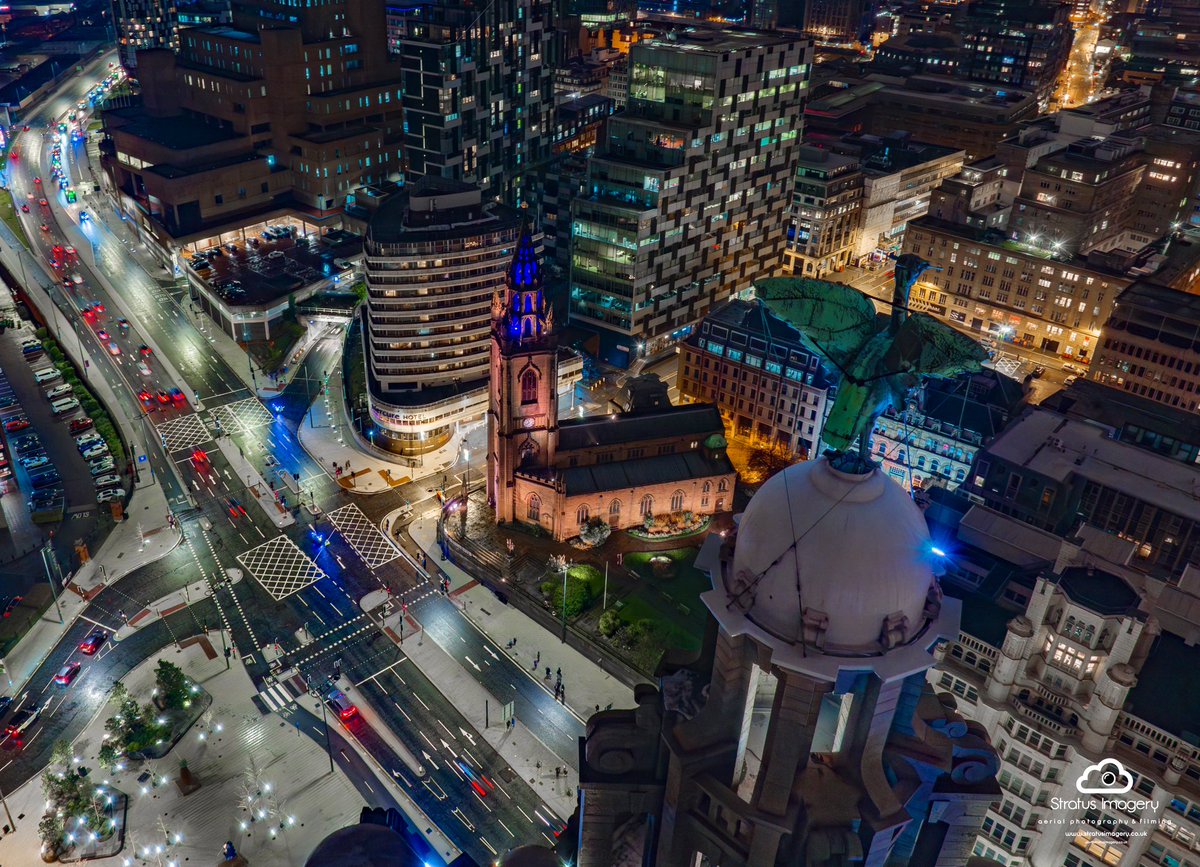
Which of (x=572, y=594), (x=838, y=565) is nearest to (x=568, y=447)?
(x=572, y=594)

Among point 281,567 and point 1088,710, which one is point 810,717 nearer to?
point 1088,710

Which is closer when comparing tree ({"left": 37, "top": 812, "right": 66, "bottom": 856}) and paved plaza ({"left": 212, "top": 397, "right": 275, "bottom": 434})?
tree ({"left": 37, "top": 812, "right": 66, "bottom": 856})

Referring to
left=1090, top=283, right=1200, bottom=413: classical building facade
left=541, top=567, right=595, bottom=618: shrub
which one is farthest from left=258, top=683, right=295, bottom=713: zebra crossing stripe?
left=1090, top=283, right=1200, bottom=413: classical building facade

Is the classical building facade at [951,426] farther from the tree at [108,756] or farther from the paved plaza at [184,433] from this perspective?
the paved plaza at [184,433]

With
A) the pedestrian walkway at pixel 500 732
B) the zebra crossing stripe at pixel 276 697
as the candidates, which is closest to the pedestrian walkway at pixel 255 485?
the zebra crossing stripe at pixel 276 697

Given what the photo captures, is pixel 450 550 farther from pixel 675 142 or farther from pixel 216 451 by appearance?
pixel 675 142

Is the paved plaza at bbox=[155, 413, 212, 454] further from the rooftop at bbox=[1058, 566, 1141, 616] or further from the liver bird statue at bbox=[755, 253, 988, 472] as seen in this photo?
the liver bird statue at bbox=[755, 253, 988, 472]
